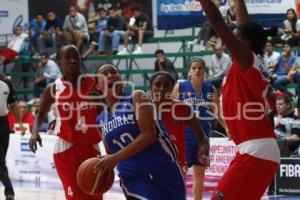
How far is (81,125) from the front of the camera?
727cm

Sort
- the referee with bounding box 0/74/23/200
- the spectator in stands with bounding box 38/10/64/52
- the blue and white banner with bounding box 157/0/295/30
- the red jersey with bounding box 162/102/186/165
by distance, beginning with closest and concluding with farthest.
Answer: the red jersey with bounding box 162/102/186/165, the referee with bounding box 0/74/23/200, the blue and white banner with bounding box 157/0/295/30, the spectator in stands with bounding box 38/10/64/52

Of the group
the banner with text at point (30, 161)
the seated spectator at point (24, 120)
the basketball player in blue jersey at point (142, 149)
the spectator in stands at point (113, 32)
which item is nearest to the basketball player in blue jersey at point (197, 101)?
the basketball player in blue jersey at point (142, 149)

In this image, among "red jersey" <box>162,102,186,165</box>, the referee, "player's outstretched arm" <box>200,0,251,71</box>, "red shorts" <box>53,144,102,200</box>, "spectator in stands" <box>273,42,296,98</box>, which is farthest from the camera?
"spectator in stands" <box>273,42,296,98</box>

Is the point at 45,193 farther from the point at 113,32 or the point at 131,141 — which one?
the point at 113,32

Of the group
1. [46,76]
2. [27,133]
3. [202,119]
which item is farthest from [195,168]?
[46,76]

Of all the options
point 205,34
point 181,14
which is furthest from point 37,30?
point 205,34

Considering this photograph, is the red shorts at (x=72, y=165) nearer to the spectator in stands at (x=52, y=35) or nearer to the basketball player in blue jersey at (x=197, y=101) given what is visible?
the basketball player in blue jersey at (x=197, y=101)

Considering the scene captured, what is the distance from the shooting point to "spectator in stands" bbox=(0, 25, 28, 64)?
2134 cm

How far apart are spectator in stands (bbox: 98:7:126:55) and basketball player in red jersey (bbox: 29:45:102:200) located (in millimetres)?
12930

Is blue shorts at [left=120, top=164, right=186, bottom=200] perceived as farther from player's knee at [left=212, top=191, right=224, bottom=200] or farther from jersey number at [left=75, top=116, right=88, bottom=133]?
jersey number at [left=75, top=116, right=88, bottom=133]

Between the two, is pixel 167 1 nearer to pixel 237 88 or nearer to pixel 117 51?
pixel 117 51

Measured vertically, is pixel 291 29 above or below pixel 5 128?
above

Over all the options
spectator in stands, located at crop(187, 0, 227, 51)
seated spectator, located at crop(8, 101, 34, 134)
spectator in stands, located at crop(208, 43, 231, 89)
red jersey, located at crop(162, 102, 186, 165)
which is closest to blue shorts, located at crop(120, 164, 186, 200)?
red jersey, located at crop(162, 102, 186, 165)

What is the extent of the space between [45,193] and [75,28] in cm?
917
